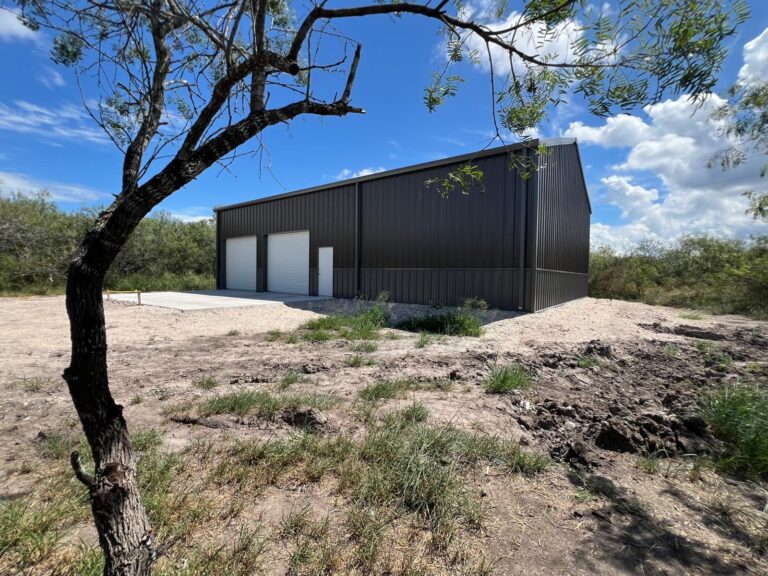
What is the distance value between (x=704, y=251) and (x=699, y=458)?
21516 mm

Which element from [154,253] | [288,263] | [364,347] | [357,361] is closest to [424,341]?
[364,347]

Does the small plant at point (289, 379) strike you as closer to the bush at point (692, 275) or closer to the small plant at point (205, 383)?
the small plant at point (205, 383)

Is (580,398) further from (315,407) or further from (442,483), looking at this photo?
(315,407)

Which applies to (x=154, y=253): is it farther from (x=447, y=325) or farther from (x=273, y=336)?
(x=447, y=325)

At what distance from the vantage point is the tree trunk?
1.27 meters

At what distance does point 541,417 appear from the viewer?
342 cm

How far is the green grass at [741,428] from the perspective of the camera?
267 cm

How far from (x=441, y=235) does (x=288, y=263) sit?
27.7ft

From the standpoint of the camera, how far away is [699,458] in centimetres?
282

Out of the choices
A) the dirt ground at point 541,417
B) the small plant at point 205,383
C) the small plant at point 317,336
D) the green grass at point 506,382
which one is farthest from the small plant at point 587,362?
the small plant at point 205,383

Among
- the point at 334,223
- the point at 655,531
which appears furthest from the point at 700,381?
the point at 334,223

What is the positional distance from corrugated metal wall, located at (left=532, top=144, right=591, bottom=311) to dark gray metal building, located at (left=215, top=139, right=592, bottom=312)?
35mm

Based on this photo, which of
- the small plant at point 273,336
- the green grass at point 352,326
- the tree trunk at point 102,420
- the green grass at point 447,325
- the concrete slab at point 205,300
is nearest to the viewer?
the tree trunk at point 102,420

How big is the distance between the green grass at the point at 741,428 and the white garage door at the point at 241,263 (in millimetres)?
18757
